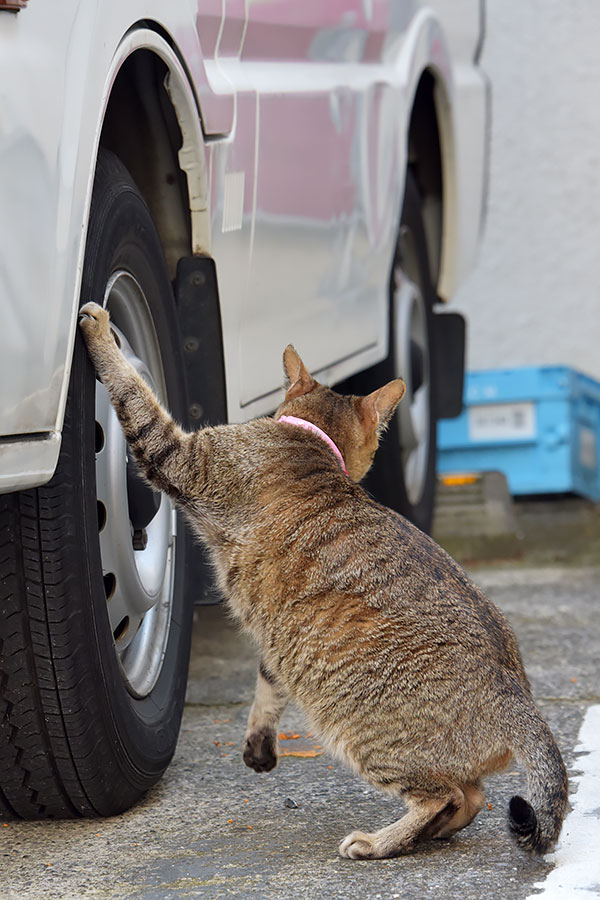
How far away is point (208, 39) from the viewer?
2.69 metres

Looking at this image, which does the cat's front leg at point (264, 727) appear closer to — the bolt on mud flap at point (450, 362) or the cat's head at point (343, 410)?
the cat's head at point (343, 410)

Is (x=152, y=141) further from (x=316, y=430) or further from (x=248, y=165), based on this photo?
(x=316, y=430)

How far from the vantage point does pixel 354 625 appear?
94.0 inches

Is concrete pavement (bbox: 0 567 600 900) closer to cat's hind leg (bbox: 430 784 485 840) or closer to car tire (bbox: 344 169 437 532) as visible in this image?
cat's hind leg (bbox: 430 784 485 840)

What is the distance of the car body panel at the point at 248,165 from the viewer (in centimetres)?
192

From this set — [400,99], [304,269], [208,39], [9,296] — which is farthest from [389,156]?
[9,296]

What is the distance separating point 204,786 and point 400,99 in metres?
2.28

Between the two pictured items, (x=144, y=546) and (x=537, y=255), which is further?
(x=537, y=255)

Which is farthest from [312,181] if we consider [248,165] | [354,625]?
[354,625]

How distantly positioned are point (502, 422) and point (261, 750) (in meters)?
3.74

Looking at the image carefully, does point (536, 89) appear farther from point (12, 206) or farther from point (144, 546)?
point (12, 206)

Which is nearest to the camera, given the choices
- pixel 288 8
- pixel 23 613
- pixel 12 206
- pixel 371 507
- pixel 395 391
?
pixel 12 206

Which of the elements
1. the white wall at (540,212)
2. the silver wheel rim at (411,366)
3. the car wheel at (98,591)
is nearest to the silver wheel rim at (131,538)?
the car wheel at (98,591)

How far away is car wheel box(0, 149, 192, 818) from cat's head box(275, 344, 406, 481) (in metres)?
0.27
